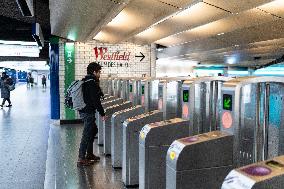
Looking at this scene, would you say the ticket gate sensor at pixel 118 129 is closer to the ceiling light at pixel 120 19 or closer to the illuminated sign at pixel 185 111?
the illuminated sign at pixel 185 111

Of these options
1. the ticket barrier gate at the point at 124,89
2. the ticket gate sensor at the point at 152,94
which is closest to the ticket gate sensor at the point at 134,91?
the ticket barrier gate at the point at 124,89

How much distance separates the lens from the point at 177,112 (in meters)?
4.15

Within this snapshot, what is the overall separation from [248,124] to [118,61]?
7.93 meters

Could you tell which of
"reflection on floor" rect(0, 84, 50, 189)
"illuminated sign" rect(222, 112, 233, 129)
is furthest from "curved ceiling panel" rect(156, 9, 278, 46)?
→ "reflection on floor" rect(0, 84, 50, 189)

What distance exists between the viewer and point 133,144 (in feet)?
14.6

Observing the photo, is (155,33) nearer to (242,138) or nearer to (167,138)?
(167,138)

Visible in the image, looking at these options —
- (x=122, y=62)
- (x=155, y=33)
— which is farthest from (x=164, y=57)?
(x=155, y=33)

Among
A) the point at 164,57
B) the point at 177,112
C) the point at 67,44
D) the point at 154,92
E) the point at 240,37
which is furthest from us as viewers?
the point at 164,57

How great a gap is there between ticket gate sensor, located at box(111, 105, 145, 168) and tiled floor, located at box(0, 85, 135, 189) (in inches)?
7.0

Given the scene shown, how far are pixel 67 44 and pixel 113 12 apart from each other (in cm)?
457

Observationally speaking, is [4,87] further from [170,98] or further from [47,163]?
[170,98]

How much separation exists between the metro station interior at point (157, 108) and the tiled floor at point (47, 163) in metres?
0.02

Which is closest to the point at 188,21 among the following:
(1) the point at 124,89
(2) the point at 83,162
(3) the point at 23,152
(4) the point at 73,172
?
(1) the point at 124,89

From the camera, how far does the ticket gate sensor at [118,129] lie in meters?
5.20
